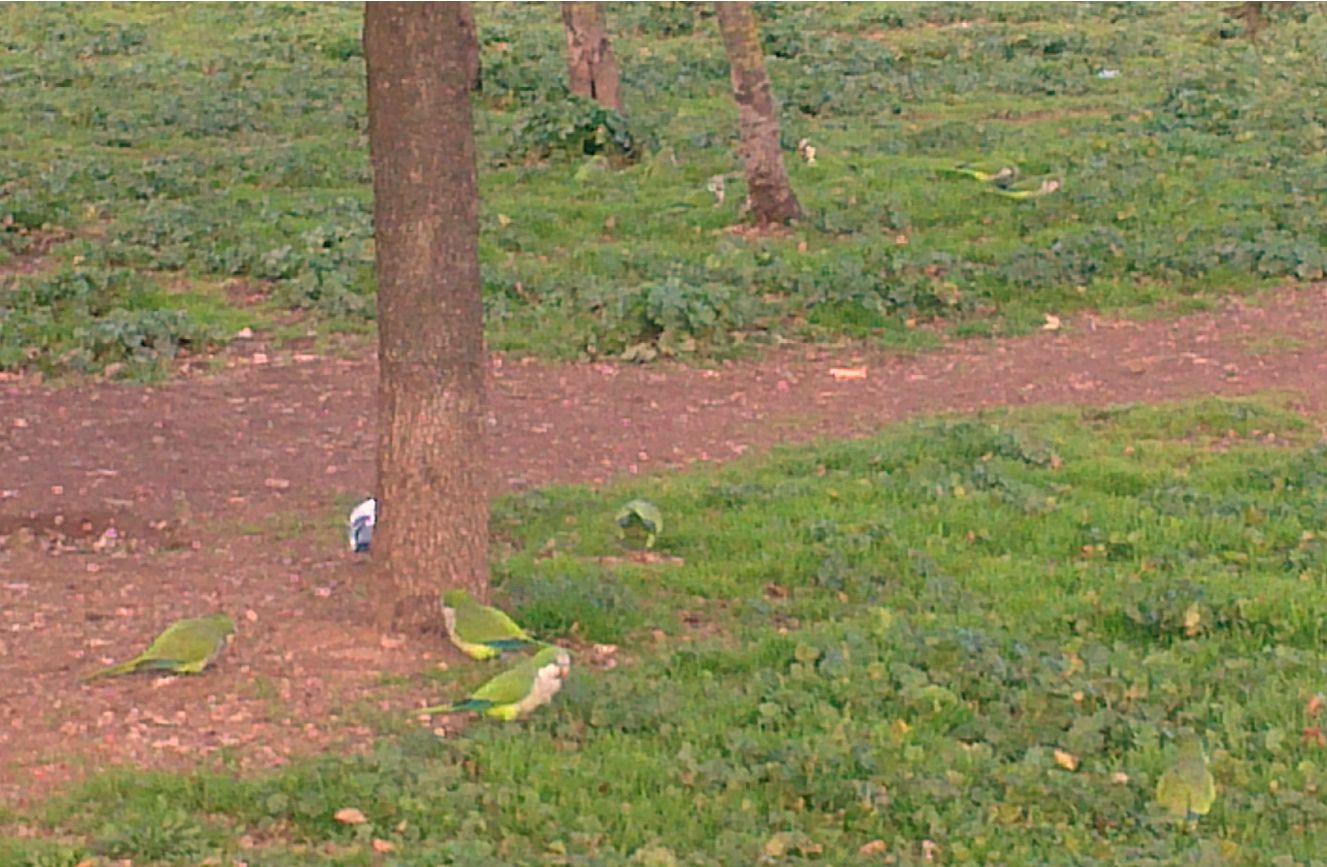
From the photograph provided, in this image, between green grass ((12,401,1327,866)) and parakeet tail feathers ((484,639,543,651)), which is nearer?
green grass ((12,401,1327,866))

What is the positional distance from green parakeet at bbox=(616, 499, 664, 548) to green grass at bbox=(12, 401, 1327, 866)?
0.32 ft

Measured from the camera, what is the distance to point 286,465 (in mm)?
7504

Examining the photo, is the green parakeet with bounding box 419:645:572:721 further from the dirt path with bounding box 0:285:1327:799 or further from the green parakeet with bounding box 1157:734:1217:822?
the green parakeet with bounding box 1157:734:1217:822

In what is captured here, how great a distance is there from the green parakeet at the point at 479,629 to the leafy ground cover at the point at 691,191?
398 centimetres

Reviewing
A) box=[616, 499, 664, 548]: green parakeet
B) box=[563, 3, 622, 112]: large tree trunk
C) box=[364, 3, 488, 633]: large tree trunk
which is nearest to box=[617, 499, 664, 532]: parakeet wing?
box=[616, 499, 664, 548]: green parakeet

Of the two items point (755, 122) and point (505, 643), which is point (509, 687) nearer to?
point (505, 643)

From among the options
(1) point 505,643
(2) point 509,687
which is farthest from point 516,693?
(1) point 505,643

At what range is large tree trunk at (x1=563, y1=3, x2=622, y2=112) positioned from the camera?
14.2 meters

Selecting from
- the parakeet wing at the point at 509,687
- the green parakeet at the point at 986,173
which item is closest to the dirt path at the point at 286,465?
the parakeet wing at the point at 509,687

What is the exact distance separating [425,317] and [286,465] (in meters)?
2.52

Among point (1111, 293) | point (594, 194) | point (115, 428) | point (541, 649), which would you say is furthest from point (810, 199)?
point (541, 649)

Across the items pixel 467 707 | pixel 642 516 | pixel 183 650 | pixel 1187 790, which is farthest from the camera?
pixel 642 516

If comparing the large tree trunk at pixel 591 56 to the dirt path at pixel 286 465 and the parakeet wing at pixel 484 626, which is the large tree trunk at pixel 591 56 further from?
the parakeet wing at pixel 484 626

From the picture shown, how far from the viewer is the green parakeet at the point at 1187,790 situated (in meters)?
4.16
